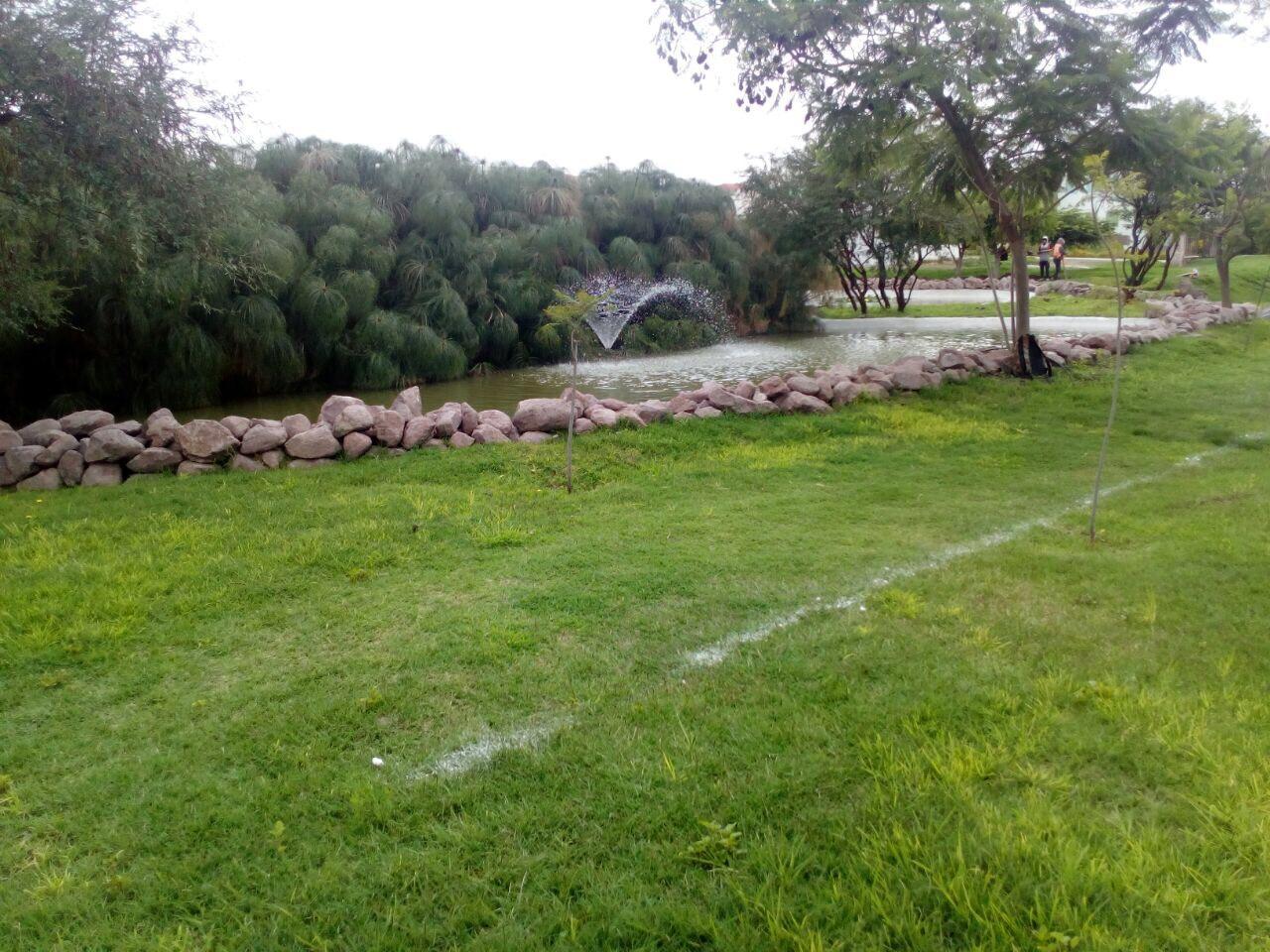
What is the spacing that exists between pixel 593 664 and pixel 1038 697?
1.55 m

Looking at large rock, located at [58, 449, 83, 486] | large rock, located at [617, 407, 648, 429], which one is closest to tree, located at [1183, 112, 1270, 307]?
large rock, located at [617, 407, 648, 429]

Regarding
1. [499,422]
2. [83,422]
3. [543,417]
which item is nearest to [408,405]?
[499,422]

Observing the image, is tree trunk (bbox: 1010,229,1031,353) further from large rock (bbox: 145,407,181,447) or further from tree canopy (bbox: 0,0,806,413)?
large rock (bbox: 145,407,181,447)

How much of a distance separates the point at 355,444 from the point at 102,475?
5.75 feet

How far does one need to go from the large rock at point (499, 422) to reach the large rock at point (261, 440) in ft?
5.20

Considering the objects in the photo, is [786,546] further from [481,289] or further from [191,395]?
[481,289]

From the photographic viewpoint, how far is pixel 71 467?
6070mm

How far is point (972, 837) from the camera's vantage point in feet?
6.82

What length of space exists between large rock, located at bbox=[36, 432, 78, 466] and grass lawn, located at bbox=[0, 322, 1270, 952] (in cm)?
99

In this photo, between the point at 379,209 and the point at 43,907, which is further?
the point at 379,209

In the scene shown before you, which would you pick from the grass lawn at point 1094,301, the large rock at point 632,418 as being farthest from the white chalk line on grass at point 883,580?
the grass lawn at point 1094,301

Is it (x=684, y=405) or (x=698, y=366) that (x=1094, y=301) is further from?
(x=684, y=405)

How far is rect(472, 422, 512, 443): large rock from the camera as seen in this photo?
6.89 meters

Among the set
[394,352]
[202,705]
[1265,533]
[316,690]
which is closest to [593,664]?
[316,690]
